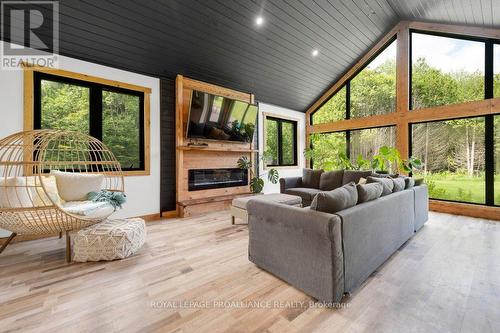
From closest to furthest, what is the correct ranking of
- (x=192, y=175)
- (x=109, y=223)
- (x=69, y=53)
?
1. (x=109, y=223)
2. (x=69, y=53)
3. (x=192, y=175)

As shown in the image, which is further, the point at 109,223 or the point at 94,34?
the point at 94,34

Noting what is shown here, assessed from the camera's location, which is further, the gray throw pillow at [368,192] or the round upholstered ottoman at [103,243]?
the round upholstered ottoman at [103,243]

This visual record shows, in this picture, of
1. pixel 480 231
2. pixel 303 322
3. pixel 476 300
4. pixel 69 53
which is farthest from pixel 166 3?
pixel 480 231

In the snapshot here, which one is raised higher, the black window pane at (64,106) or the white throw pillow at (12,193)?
the black window pane at (64,106)

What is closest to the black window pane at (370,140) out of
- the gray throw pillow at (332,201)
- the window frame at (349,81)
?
the window frame at (349,81)

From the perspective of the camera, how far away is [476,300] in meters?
1.76

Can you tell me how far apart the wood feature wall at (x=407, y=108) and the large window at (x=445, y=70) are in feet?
0.53

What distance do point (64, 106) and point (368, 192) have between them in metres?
4.42

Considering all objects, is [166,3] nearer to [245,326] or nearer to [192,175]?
[192,175]

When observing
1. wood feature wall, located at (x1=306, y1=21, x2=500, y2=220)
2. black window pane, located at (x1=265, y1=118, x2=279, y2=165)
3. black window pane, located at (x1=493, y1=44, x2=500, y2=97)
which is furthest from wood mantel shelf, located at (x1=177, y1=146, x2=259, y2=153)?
black window pane, located at (x1=493, y1=44, x2=500, y2=97)

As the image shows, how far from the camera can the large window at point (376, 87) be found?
560cm

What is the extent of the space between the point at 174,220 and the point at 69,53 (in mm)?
3110

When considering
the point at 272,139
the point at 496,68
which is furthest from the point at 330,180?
the point at 496,68

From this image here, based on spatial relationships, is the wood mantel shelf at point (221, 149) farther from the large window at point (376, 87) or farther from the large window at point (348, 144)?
the large window at point (376, 87)
